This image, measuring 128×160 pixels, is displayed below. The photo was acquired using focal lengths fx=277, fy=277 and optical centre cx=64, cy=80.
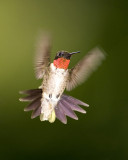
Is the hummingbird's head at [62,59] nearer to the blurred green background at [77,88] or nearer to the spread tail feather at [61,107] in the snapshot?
the spread tail feather at [61,107]

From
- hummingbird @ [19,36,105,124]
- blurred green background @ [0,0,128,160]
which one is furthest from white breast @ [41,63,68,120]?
blurred green background @ [0,0,128,160]

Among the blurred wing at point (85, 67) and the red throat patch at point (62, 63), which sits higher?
the red throat patch at point (62, 63)

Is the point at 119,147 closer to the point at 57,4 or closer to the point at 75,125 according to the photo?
the point at 75,125

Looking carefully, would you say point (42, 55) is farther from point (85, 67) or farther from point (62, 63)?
point (85, 67)

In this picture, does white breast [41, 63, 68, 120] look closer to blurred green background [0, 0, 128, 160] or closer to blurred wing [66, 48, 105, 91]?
blurred wing [66, 48, 105, 91]

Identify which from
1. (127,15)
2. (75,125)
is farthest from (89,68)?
(127,15)

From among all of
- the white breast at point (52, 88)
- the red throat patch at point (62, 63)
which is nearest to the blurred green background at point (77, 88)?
the white breast at point (52, 88)

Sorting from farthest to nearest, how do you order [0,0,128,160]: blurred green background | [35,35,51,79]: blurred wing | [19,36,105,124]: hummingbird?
1. [0,0,128,160]: blurred green background
2. [19,36,105,124]: hummingbird
3. [35,35,51,79]: blurred wing
